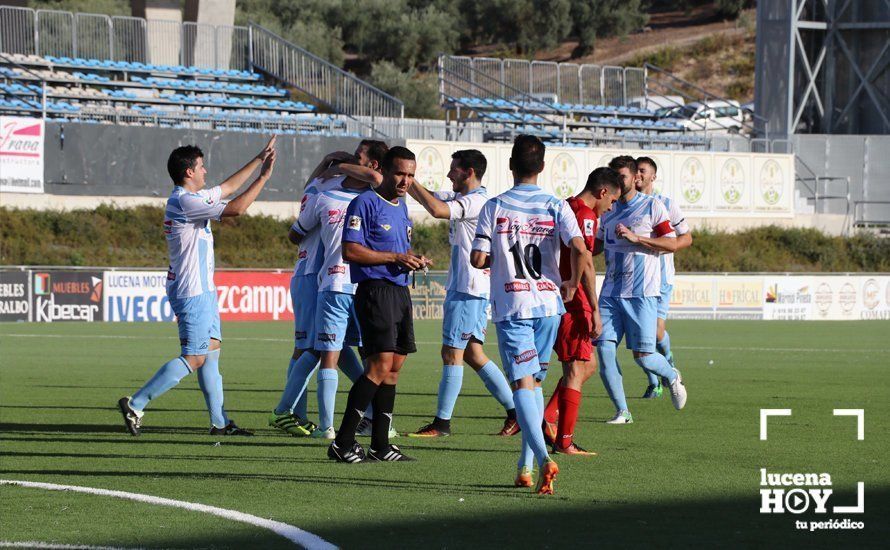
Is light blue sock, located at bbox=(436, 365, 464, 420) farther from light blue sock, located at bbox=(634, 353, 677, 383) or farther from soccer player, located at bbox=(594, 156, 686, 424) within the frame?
light blue sock, located at bbox=(634, 353, 677, 383)

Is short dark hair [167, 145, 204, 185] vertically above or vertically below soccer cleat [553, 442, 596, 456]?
above

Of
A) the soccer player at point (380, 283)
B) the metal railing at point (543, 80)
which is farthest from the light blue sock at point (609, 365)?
the metal railing at point (543, 80)

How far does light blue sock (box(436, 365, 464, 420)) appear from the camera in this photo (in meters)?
11.0

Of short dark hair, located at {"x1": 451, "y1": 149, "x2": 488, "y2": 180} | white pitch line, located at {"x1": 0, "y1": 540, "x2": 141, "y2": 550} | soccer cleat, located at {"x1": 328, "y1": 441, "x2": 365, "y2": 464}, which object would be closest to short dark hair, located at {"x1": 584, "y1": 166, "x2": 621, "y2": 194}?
short dark hair, located at {"x1": 451, "y1": 149, "x2": 488, "y2": 180}

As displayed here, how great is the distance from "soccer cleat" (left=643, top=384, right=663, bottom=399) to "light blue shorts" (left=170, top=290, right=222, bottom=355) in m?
5.93

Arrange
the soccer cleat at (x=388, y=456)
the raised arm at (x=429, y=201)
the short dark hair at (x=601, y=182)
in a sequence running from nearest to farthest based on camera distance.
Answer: the soccer cleat at (x=388, y=456) → the raised arm at (x=429, y=201) → the short dark hair at (x=601, y=182)

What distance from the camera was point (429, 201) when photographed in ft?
32.3

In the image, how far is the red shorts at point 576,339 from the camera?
10.0 m

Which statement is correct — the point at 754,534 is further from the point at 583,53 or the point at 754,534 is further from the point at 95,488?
the point at 583,53

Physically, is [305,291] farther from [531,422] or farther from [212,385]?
[531,422]

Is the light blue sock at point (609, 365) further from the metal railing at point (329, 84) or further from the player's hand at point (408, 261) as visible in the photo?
the metal railing at point (329, 84)

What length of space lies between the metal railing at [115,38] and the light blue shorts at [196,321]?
104 ft

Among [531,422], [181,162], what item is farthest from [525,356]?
[181,162]

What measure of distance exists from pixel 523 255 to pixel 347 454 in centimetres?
209
